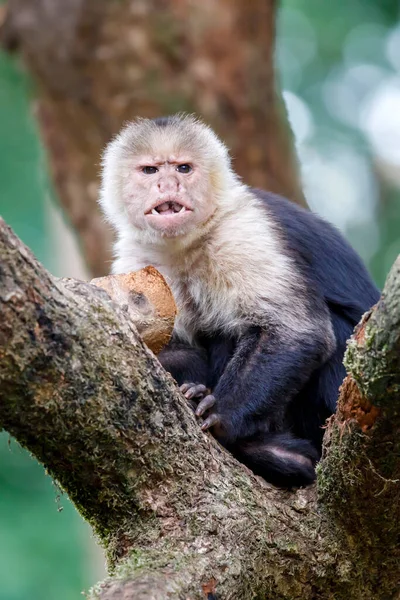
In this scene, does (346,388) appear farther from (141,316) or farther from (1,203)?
(1,203)

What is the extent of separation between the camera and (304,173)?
485 inches

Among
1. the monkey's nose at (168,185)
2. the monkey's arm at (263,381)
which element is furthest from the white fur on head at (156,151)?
the monkey's arm at (263,381)

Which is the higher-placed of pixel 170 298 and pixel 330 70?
pixel 330 70

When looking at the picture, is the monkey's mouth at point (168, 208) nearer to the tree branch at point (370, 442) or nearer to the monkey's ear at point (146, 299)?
the monkey's ear at point (146, 299)

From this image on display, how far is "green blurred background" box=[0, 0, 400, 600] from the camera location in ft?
37.7

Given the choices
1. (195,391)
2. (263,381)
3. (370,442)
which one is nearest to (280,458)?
(263,381)

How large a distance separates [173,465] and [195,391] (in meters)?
0.75

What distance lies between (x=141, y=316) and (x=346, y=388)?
0.91 metres

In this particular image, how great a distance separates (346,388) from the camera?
2895 mm

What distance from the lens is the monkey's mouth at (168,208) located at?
429 centimetres

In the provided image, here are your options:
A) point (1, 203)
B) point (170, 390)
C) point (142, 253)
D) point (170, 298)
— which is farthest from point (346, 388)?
point (1, 203)

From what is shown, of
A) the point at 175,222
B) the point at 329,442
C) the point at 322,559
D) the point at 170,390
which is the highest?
the point at 175,222

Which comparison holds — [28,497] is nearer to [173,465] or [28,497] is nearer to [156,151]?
[156,151]

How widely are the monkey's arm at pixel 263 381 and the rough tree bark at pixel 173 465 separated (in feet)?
1.01
